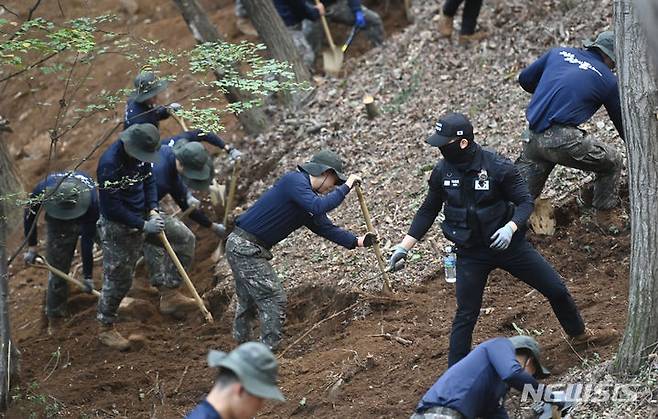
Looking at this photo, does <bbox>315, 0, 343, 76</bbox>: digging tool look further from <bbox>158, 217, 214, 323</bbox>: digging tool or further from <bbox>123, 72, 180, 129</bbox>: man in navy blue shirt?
<bbox>158, 217, 214, 323</bbox>: digging tool

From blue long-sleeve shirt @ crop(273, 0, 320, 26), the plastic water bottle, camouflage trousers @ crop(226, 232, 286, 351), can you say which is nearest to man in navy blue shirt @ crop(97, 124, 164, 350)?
camouflage trousers @ crop(226, 232, 286, 351)

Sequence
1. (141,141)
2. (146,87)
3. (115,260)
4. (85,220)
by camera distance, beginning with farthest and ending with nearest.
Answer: (85,220) → (115,260) → (146,87) → (141,141)

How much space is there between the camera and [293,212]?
884cm

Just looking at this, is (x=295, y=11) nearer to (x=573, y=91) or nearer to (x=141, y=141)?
(x=141, y=141)

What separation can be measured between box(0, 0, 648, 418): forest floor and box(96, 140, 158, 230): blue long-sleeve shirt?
1573 mm

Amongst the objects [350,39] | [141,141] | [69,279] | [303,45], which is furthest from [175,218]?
[350,39]

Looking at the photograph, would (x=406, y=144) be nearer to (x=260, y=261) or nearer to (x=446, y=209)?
(x=260, y=261)

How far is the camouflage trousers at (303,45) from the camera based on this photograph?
15117 mm

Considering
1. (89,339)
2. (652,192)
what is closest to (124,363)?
(89,339)

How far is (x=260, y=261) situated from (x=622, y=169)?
3872 millimetres

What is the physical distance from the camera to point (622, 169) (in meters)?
10.1

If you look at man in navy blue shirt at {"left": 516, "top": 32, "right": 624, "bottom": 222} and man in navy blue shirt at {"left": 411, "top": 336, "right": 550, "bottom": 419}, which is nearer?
man in navy blue shirt at {"left": 411, "top": 336, "right": 550, "bottom": 419}

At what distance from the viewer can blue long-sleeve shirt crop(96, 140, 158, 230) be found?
9.91 metres

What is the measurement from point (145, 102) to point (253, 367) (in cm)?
651
